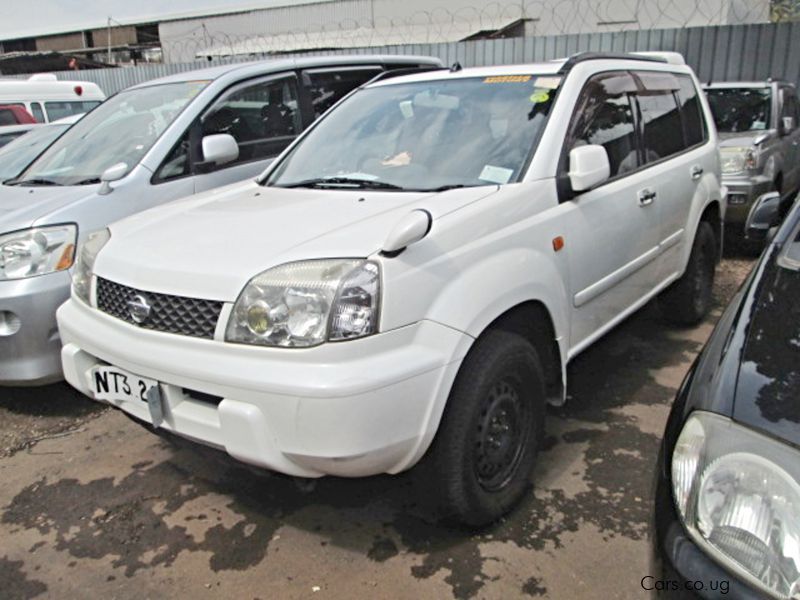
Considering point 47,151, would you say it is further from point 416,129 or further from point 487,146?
point 487,146

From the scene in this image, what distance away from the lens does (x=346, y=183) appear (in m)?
2.93

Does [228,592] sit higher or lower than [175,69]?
lower

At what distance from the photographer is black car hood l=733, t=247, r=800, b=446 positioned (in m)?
1.41

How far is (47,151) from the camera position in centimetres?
454

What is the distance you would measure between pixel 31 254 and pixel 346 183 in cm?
177

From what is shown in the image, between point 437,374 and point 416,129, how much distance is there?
1426 millimetres

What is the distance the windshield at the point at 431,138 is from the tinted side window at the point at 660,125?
902 mm

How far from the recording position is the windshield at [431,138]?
9.13 ft

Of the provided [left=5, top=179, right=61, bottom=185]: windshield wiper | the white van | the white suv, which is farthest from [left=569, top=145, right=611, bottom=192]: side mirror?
the white van

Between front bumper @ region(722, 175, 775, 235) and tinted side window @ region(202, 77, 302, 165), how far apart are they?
168 inches

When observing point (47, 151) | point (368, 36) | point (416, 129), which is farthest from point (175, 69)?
point (416, 129)

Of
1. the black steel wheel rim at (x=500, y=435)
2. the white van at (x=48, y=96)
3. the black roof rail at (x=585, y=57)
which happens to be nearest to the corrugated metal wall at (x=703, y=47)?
the white van at (x=48, y=96)

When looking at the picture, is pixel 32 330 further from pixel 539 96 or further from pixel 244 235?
pixel 539 96

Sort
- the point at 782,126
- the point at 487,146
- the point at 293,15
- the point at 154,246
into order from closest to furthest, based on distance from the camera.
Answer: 1. the point at 154,246
2. the point at 487,146
3. the point at 782,126
4. the point at 293,15
